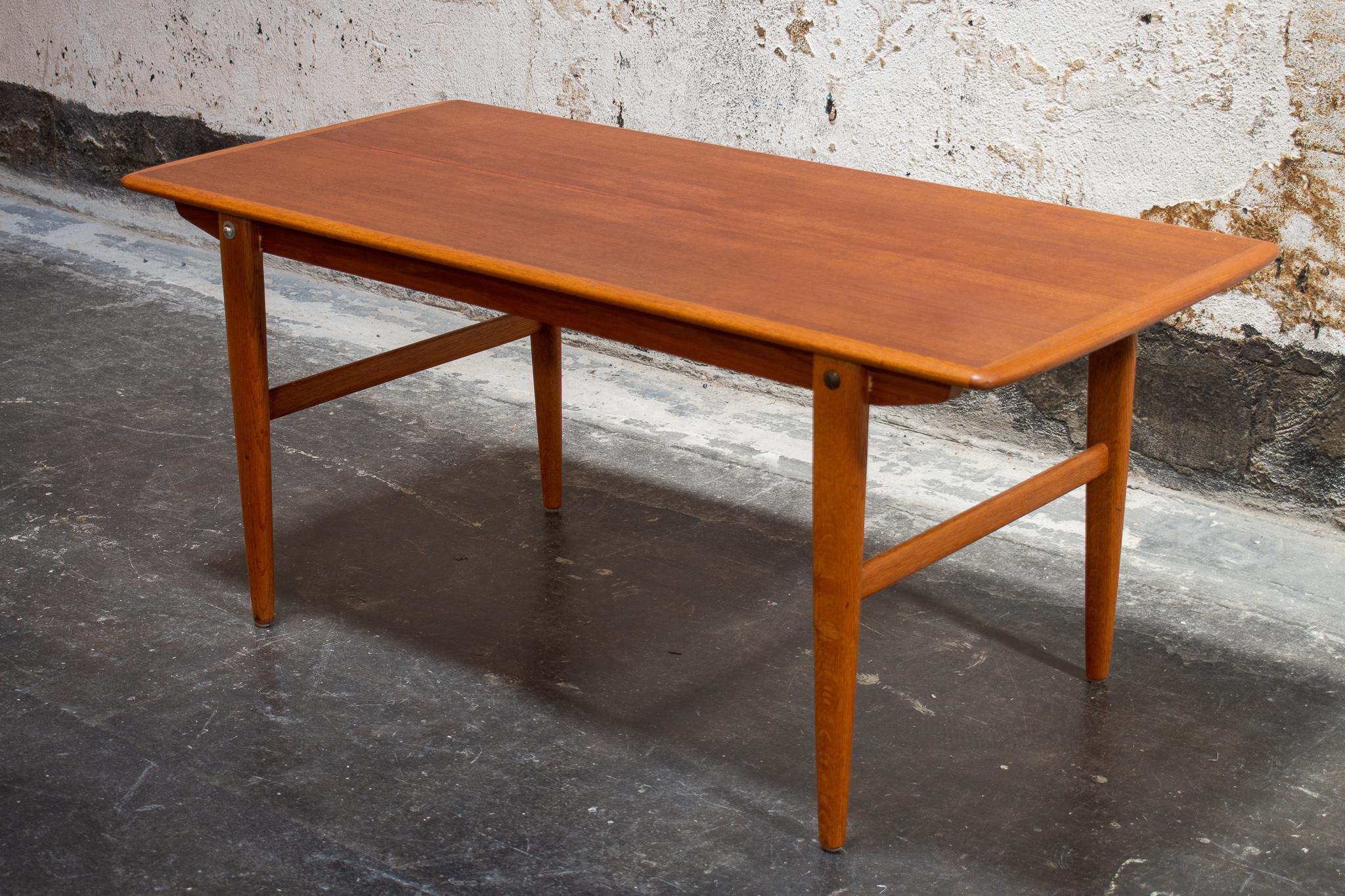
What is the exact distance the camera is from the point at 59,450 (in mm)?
3178

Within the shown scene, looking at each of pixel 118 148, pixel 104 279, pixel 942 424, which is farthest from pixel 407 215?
pixel 118 148

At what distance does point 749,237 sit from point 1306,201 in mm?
1293

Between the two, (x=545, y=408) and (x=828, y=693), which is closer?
(x=828, y=693)

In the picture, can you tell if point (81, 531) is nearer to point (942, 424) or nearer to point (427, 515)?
point (427, 515)

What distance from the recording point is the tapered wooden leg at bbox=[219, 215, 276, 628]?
2.34m

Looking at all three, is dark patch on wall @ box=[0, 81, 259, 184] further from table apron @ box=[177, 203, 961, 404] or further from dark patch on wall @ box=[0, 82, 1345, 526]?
dark patch on wall @ box=[0, 82, 1345, 526]

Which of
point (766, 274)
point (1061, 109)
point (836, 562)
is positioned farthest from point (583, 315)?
point (1061, 109)

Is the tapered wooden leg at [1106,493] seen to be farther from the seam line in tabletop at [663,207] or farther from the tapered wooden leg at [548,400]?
the tapered wooden leg at [548,400]

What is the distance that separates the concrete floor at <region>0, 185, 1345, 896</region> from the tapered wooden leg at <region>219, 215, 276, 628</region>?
→ 4.4 inches

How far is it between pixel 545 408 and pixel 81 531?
2.95 ft

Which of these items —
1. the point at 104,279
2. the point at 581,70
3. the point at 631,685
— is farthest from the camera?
the point at 104,279

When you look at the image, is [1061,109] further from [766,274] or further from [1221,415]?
[766,274]

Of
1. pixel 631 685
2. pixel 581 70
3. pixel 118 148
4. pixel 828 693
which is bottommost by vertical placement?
pixel 631 685

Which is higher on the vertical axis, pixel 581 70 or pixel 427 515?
pixel 581 70
